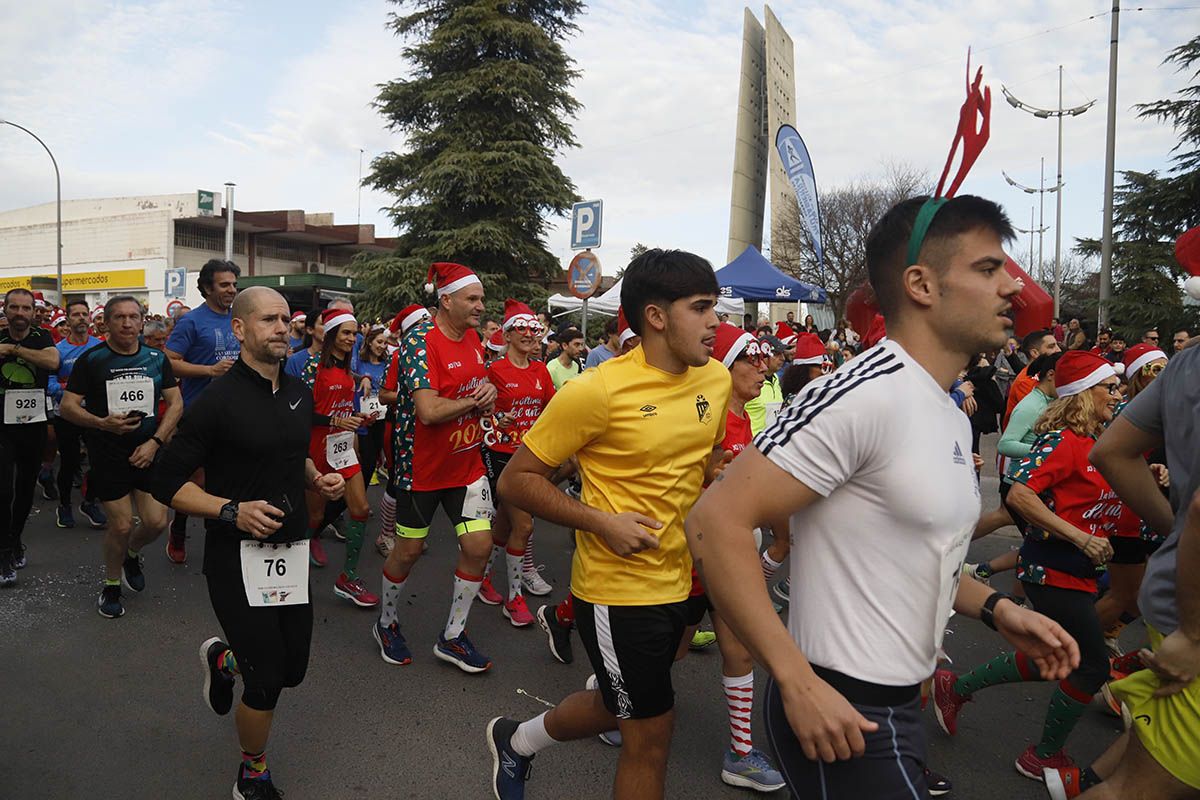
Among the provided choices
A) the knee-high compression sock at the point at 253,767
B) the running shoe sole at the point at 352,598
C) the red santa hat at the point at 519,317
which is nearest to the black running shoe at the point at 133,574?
the running shoe sole at the point at 352,598

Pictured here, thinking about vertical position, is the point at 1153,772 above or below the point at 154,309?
below

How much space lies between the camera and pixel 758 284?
1717 cm

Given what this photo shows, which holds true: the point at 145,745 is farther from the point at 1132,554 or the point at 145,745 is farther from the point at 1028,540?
the point at 1132,554

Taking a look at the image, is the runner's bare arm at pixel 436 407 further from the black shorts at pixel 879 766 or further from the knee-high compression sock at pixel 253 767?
the black shorts at pixel 879 766

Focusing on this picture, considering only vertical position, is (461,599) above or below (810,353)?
below

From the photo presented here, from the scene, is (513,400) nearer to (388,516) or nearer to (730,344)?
(388,516)

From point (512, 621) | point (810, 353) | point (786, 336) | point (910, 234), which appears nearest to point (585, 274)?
point (786, 336)

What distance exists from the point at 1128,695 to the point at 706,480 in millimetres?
1549

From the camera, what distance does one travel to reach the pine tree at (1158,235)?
2020 centimetres

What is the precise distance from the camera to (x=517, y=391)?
21.6ft

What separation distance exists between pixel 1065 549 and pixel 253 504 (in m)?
3.41

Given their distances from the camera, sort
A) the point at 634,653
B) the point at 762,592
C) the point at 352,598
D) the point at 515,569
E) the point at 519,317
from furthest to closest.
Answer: the point at 519,317 → the point at 352,598 → the point at 515,569 → the point at 634,653 → the point at 762,592

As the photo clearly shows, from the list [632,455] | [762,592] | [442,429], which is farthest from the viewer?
[442,429]

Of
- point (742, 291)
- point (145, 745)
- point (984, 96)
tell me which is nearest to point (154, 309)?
point (742, 291)
